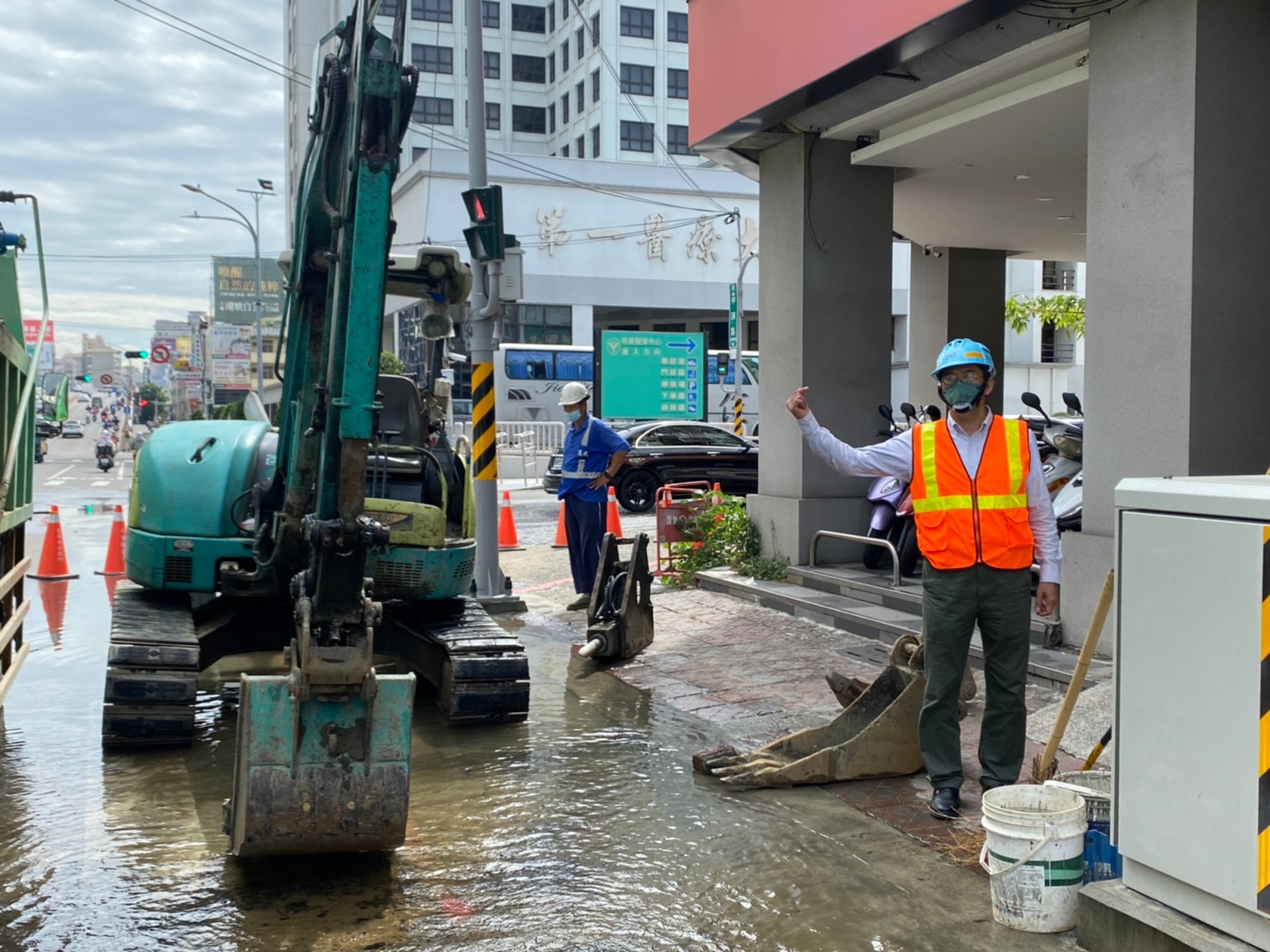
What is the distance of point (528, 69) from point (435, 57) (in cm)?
607

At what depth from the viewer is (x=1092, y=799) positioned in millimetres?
4152

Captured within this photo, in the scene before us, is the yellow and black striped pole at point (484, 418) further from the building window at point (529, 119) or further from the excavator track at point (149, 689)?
the building window at point (529, 119)

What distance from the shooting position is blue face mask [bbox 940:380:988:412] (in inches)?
197

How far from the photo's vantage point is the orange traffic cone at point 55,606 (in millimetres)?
9695

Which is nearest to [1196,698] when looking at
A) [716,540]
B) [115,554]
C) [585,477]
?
[585,477]

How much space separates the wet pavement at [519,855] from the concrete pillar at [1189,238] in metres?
2.58

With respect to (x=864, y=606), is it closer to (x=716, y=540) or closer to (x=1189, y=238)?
(x=716, y=540)

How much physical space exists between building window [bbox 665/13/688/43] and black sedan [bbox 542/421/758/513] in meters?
46.7

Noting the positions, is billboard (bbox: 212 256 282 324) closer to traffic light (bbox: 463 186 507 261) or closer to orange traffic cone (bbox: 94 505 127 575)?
orange traffic cone (bbox: 94 505 127 575)

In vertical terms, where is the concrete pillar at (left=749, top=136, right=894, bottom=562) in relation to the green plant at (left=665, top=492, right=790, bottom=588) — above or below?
above

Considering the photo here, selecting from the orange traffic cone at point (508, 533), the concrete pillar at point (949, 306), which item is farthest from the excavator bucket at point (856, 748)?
the orange traffic cone at point (508, 533)

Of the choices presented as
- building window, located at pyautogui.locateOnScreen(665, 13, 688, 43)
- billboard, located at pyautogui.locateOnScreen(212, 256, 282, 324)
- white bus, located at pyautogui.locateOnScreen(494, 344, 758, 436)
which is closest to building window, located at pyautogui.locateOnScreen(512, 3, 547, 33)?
building window, located at pyautogui.locateOnScreen(665, 13, 688, 43)

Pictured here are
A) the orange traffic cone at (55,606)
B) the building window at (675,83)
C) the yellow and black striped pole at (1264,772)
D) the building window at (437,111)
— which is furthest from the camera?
the building window at (437,111)

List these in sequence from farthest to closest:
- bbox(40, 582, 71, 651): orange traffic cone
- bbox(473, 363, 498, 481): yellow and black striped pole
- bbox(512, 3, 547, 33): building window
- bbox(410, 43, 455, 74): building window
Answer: bbox(512, 3, 547, 33): building window → bbox(410, 43, 455, 74): building window → bbox(473, 363, 498, 481): yellow and black striped pole → bbox(40, 582, 71, 651): orange traffic cone
